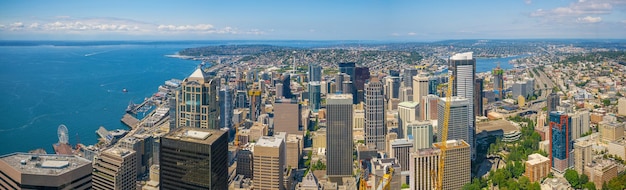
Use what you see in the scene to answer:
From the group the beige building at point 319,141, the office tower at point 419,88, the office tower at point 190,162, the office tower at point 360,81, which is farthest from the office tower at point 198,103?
the office tower at point 419,88

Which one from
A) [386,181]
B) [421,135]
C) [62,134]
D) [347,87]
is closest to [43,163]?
[386,181]

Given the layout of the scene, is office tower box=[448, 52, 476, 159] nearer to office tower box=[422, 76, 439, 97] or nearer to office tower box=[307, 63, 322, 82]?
office tower box=[422, 76, 439, 97]

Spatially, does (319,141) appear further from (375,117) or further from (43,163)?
(43,163)

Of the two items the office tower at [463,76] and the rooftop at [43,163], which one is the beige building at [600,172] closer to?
the office tower at [463,76]

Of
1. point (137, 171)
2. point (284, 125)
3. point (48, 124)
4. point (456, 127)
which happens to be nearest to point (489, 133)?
point (456, 127)

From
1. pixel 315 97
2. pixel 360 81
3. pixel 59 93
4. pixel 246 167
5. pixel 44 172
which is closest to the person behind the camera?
pixel 44 172

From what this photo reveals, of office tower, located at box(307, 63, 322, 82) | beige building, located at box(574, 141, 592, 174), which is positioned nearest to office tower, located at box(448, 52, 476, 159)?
beige building, located at box(574, 141, 592, 174)
